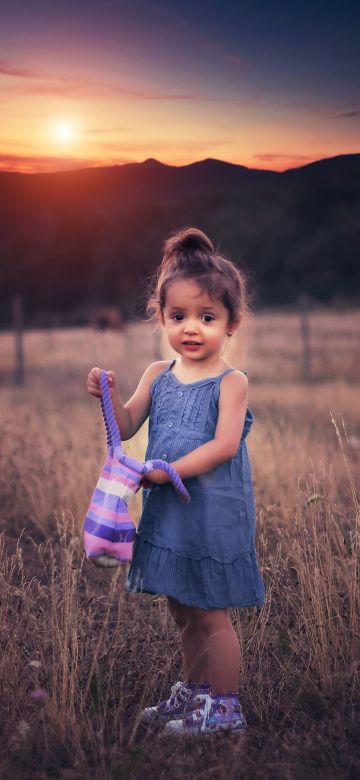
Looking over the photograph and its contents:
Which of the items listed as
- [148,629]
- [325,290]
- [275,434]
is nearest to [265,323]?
[275,434]

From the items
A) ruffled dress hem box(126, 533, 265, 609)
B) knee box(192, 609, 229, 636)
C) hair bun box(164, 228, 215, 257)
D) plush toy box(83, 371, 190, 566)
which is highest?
hair bun box(164, 228, 215, 257)

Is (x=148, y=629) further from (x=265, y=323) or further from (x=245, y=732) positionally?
(x=265, y=323)

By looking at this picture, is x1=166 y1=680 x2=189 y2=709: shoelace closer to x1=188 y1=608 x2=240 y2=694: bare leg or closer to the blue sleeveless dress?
x1=188 y1=608 x2=240 y2=694: bare leg

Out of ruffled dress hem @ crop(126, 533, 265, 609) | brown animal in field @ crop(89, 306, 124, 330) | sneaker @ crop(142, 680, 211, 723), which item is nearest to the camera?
ruffled dress hem @ crop(126, 533, 265, 609)

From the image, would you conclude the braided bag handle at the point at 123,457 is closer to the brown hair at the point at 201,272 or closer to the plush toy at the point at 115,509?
the plush toy at the point at 115,509

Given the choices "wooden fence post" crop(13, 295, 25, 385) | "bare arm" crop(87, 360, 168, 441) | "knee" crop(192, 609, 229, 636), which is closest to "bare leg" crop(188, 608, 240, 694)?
"knee" crop(192, 609, 229, 636)

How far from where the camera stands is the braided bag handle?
2.71m

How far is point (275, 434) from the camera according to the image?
6.78m

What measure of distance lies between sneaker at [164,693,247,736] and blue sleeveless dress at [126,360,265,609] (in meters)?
0.32

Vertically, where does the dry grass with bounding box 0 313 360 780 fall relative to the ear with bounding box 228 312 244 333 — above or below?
below

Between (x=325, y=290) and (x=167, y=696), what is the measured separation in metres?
57.9

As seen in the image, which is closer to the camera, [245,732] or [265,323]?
[245,732]

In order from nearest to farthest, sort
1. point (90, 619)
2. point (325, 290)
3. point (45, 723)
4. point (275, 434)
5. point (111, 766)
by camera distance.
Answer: point (111, 766), point (45, 723), point (90, 619), point (275, 434), point (325, 290)

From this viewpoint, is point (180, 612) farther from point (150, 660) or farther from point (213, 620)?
point (150, 660)
